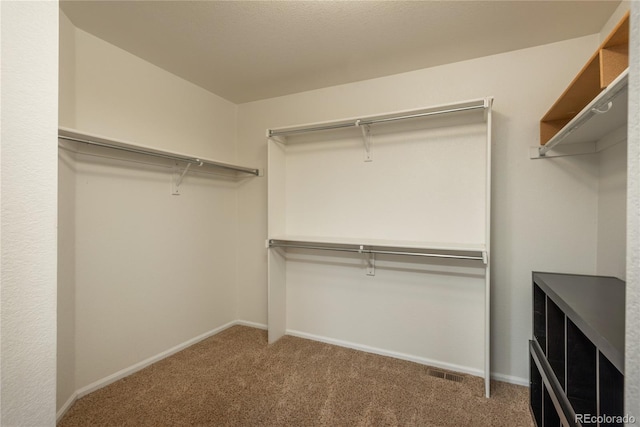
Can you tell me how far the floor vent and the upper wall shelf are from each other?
179 centimetres

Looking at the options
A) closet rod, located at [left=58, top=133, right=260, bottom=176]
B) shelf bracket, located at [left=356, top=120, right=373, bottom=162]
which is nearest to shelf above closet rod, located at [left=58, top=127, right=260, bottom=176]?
closet rod, located at [left=58, top=133, right=260, bottom=176]

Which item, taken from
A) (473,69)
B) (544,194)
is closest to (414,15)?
(473,69)

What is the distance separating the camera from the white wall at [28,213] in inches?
22.9

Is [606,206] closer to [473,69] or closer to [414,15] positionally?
[473,69]

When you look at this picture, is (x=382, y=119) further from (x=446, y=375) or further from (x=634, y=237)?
(x=446, y=375)

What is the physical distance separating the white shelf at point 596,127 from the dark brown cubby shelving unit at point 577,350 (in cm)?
81

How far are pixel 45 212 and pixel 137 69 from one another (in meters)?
2.18

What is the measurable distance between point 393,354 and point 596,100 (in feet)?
7.47

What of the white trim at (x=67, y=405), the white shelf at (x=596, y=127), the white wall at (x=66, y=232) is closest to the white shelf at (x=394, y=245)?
the white shelf at (x=596, y=127)

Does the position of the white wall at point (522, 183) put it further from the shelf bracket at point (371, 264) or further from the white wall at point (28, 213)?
the white wall at point (28, 213)

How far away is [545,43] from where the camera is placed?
2076mm

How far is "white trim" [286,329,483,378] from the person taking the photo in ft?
7.55

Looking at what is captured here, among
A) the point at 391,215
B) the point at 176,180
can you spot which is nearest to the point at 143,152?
the point at 176,180

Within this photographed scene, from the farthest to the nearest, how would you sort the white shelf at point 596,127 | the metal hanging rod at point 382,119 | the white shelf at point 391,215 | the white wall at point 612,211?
the white shelf at point 391,215 < the metal hanging rod at point 382,119 < the white wall at point 612,211 < the white shelf at point 596,127
